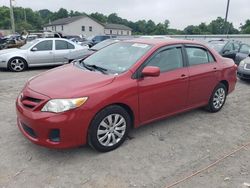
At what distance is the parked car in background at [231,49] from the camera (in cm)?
1179

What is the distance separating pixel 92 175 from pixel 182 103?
2225mm

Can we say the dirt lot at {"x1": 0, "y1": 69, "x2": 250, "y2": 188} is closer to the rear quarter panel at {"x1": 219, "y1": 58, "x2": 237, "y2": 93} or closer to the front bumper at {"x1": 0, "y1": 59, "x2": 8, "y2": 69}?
the rear quarter panel at {"x1": 219, "y1": 58, "x2": 237, "y2": 93}

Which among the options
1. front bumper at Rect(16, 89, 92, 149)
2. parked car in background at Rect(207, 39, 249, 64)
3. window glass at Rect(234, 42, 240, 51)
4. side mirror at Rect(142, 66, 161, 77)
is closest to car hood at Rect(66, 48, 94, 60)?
parked car in background at Rect(207, 39, 249, 64)

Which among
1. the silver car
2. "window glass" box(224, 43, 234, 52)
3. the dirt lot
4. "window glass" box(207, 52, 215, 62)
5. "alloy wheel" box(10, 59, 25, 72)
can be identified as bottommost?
the dirt lot

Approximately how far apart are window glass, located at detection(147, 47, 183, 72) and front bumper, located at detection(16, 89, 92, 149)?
4.80ft

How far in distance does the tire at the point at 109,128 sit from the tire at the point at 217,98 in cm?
228

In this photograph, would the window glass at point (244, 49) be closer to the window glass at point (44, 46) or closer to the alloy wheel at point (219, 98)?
the alloy wheel at point (219, 98)

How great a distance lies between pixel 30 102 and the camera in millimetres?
3514

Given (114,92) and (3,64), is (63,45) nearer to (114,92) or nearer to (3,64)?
(3,64)

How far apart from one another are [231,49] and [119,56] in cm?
932

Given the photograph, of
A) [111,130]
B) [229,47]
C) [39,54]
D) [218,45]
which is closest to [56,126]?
[111,130]

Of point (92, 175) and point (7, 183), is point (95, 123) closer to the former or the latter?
point (92, 175)

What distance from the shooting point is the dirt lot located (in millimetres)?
3164

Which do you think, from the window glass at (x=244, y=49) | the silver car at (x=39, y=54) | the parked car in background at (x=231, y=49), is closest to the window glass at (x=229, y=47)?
the parked car in background at (x=231, y=49)
